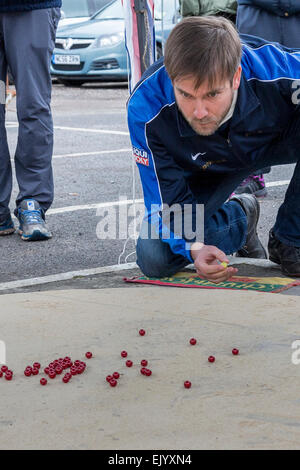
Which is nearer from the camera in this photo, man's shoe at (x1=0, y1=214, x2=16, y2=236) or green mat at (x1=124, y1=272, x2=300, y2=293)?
green mat at (x1=124, y1=272, x2=300, y2=293)

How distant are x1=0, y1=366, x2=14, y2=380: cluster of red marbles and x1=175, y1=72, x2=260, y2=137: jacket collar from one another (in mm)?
1232

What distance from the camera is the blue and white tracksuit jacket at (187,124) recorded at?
336 centimetres

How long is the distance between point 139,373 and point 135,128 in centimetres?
119

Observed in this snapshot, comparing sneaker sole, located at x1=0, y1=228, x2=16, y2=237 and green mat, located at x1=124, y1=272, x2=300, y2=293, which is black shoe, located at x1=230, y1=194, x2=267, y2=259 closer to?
green mat, located at x1=124, y1=272, x2=300, y2=293

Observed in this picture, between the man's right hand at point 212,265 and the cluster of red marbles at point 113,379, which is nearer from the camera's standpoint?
the cluster of red marbles at point 113,379

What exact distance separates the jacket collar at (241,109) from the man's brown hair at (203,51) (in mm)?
243

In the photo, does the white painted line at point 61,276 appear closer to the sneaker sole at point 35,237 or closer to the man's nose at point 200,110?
the sneaker sole at point 35,237

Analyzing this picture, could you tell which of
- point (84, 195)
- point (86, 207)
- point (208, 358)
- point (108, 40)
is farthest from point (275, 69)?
point (108, 40)

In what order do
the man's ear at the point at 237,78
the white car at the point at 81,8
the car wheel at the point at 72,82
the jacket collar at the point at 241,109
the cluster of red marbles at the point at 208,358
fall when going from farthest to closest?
1. the white car at the point at 81,8
2. the car wheel at the point at 72,82
3. the jacket collar at the point at 241,109
4. the man's ear at the point at 237,78
5. the cluster of red marbles at the point at 208,358

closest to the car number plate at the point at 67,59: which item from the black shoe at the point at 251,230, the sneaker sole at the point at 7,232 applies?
the sneaker sole at the point at 7,232

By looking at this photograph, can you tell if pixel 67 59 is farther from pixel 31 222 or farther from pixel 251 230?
pixel 251 230

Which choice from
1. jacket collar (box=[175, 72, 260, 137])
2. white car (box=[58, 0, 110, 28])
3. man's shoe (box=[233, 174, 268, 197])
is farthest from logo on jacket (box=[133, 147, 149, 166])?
white car (box=[58, 0, 110, 28])

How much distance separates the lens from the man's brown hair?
2932mm

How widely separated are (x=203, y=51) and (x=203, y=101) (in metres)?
0.18
